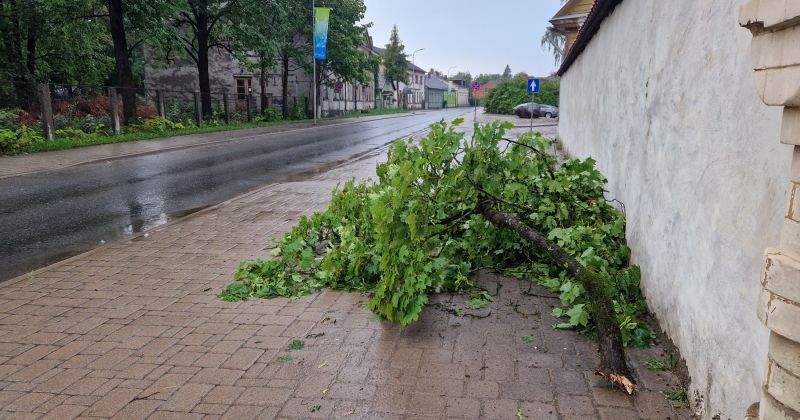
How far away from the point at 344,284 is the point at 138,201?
6.38 metres

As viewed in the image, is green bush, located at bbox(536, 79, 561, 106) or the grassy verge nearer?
the grassy verge

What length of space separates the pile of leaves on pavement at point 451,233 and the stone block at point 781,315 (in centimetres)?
233

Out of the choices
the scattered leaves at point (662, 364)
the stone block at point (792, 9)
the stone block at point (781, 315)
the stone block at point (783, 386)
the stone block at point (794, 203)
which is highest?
the stone block at point (792, 9)

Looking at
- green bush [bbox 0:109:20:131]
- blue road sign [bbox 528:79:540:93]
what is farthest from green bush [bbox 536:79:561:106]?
green bush [bbox 0:109:20:131]

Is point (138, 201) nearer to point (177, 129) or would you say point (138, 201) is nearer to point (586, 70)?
point (586, 70)

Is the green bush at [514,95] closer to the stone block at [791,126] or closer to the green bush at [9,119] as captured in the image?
the green bush at [9,119]

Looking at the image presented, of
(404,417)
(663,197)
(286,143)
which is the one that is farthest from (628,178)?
(286,143)

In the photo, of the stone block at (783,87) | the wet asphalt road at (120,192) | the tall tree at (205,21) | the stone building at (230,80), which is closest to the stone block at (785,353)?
Answer: the stone block at (783,87)

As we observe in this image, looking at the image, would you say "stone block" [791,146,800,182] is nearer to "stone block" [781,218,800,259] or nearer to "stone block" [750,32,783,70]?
"stone block" [781,218,800,259]

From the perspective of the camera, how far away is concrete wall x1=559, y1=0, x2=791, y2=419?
236cm

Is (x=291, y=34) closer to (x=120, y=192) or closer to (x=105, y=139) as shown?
(x=105, y=139)

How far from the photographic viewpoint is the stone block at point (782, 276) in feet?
5.14

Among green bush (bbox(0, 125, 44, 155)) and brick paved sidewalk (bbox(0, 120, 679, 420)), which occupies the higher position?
green bush (bbox(0, 125, 44, 155))

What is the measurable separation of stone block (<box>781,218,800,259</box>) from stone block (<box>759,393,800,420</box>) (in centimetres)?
46
